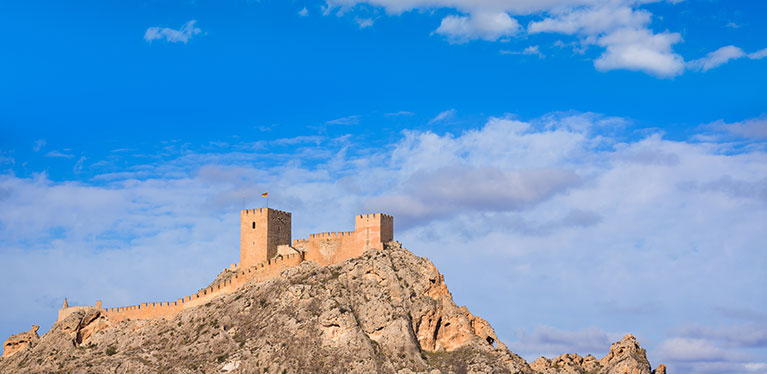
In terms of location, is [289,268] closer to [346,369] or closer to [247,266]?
[247,266]

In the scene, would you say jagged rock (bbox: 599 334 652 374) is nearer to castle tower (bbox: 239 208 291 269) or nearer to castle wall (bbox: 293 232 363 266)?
castle wall (bbox: 293 232 363 266)

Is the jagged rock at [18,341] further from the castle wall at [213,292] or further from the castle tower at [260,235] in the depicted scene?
the castle tower at [260,235]

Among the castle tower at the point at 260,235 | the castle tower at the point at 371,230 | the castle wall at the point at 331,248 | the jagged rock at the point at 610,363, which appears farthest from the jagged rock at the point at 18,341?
the jagged rock at the point at 610,363

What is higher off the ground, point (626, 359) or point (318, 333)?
point (318, 333)

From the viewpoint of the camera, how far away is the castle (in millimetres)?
120269

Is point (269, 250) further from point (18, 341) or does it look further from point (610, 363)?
point (610, 363)

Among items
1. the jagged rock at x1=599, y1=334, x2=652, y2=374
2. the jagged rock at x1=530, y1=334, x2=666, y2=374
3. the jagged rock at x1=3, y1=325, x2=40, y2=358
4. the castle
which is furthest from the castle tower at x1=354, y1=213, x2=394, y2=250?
the jagged rock at x1=3, y1=325, x2=40, y2=358

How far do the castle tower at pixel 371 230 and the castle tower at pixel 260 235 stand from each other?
10.2 meters

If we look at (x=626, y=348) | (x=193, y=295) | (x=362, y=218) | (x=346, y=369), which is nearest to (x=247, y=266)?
(x=193, y=295)

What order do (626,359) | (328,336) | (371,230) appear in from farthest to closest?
(371,230)
(626,359)
(328,336)

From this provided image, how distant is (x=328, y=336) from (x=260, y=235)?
20.4 meters

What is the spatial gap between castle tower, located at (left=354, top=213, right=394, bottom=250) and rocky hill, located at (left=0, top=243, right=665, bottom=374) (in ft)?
6.46

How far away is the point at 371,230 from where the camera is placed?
121m

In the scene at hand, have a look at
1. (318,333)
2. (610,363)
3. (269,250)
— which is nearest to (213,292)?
(269,250)
